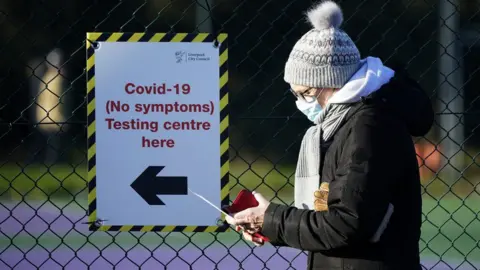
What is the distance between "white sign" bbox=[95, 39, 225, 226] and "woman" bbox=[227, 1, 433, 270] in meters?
0.82

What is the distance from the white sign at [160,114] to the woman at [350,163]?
822 mm

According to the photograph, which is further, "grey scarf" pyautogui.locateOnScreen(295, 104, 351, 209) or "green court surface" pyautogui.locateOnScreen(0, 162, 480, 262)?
"green court surface" pyautogui.locateOnScreen(0, 162, 480, 262)

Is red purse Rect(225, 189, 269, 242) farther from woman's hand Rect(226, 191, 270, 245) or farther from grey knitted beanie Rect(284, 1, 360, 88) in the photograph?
grey knitted beanie Rect(284, 1, 360, 88)

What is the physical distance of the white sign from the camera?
3.32m

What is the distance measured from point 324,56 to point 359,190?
1.35ft

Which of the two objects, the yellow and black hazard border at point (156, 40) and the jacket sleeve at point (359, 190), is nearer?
the jacket sleeve at point (359, 190)

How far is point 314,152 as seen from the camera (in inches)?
98.0

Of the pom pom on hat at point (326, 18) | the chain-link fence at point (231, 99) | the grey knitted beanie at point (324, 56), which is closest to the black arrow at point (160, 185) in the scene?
the grey knitted beanie at point (324, 56)

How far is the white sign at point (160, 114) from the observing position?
10.9ft

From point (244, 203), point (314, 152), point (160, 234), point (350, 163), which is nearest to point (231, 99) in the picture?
point (160, 234)

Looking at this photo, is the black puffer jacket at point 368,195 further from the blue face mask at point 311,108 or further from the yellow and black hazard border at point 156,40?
the yellow and black hazard border at point 156,40

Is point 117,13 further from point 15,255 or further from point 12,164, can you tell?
point 15,255

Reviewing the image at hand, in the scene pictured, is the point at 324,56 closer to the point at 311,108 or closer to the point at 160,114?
the point at 311,108

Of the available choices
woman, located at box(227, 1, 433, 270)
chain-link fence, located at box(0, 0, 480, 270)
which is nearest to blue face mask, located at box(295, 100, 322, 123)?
woman, located at box(227, 1, 433, 270)
